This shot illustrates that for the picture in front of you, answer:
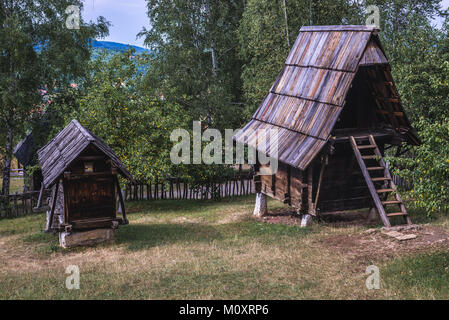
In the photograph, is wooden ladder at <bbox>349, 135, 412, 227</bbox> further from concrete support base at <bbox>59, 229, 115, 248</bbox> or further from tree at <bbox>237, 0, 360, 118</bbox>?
tree at <bbox>237, 0, 360, 118</bbox>

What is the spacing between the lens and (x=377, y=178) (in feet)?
48.3

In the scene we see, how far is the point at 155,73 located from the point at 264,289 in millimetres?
24240

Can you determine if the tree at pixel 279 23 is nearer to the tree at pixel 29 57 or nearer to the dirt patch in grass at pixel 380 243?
the tree at pixel 29 57

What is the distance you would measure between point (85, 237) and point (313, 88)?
9.21m

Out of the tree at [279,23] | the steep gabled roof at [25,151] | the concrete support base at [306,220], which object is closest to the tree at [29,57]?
the steep gabled roof at [25,151]

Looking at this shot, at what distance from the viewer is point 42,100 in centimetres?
2673

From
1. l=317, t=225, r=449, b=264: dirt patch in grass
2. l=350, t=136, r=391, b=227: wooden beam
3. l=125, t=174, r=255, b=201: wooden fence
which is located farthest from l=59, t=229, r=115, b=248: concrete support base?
l=125, t=174, r=255, b=201: wooden fence

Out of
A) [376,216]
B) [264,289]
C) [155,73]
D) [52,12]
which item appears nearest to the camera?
[264,289]

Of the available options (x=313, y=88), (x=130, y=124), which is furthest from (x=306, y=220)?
(x=130, y=124)

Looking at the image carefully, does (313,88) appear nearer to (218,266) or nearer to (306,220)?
(306,220)

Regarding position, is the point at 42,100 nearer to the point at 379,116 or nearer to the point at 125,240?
the point at 125,240

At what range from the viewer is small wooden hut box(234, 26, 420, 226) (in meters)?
14.7

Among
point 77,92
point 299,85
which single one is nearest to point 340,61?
point 299,85

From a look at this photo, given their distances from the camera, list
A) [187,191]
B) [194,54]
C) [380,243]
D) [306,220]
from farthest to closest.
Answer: [194,54] → [187,191] → [306,220] → [380,243]
